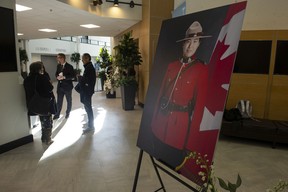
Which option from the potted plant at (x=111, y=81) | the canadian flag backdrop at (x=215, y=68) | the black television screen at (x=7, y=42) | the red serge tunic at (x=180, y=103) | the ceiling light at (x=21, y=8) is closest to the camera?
the canadian flag backdrop at (x=215, y=68)

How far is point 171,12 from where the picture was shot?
6.34 m

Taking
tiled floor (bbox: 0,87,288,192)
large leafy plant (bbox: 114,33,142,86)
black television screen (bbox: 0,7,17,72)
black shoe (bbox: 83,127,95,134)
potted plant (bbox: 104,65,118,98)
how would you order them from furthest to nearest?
potted plant (bbox: 104,65,118,98)
large leafy plant (bbox: 114,33,142,86)
black shoe (bbox: 83,127,95,134)
black television screen (bbox: 0,7,17,72)
tiled floor (bbox: 0,87,288,192)

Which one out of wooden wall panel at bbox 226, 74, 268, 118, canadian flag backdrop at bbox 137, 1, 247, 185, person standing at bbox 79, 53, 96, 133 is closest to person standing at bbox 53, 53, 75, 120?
person standing at bbox 79, 53, 96, 133

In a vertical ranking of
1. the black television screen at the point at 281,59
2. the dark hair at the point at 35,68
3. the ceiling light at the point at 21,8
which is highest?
the ceiling light at the point at 21,8

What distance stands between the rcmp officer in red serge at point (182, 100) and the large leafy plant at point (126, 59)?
15.4 ft

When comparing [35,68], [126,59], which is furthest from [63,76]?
[126,59]

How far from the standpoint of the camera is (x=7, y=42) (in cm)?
344

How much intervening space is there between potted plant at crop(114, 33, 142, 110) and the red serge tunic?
465 cm

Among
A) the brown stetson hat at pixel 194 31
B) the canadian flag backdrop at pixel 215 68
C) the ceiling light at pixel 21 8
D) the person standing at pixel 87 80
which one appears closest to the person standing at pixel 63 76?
the person standing at pixel 87 80

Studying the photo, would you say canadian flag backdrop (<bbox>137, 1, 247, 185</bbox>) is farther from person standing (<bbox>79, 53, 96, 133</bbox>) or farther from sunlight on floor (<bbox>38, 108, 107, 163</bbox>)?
person standing (<bbox>79, 53, 96, 133</bbox>)

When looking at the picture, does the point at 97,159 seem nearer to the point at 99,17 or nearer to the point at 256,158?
the point at 256,158

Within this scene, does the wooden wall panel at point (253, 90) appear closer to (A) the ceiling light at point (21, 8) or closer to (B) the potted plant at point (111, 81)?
(B) the potted plant at point (111, 81)

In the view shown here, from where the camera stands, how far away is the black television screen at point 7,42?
11.0ft

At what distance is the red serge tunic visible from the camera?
53.6 inches
